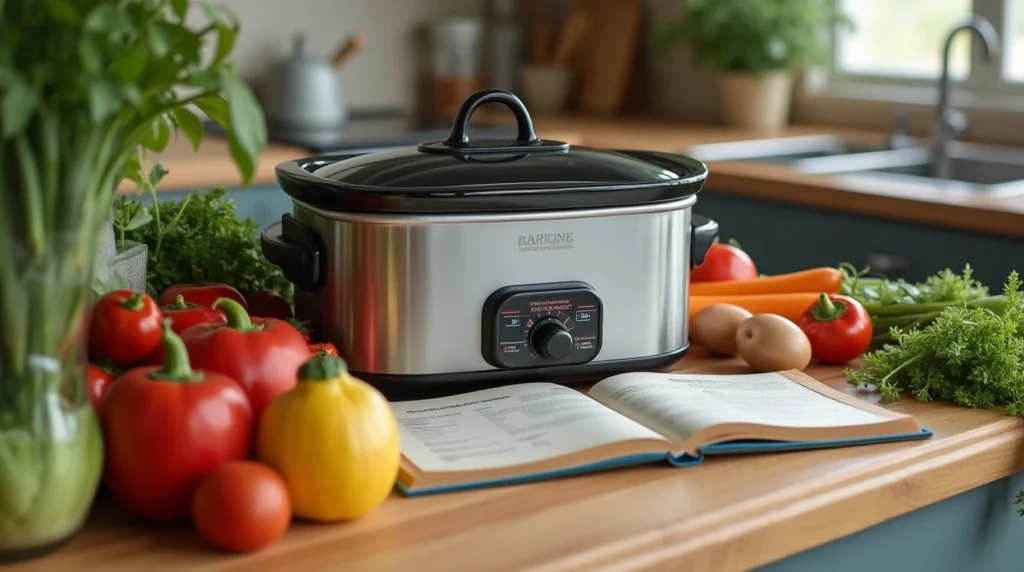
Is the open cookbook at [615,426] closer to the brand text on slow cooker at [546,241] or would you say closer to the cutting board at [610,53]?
the brand text on slow cooker at [546,241]

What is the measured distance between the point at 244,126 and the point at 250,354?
9.2 inches

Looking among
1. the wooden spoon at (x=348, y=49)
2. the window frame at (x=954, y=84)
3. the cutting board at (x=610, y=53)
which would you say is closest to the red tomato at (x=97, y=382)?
the window frame at (x=954, y=84)

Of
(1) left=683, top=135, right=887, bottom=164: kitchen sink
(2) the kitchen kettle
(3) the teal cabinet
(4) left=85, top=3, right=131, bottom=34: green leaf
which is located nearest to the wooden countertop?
(4) left=85, top=3, right=131, bottom=34: green leaf

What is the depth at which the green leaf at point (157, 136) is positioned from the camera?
33.5 inches

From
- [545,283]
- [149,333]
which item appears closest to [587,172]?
[545,283]

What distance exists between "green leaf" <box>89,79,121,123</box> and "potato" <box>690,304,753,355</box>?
684 millimetres

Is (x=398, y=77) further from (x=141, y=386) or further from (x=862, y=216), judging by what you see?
(x=141, y=386)

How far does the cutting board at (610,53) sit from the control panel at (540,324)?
254cm

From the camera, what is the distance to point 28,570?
0.71m

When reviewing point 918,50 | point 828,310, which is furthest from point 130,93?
point 918,50

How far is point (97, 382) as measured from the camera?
81 cm

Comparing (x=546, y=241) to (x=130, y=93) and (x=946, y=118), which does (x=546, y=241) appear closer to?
(x=130, y=93)

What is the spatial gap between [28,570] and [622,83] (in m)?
2.97

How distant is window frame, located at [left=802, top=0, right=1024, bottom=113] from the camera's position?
2770 mm
